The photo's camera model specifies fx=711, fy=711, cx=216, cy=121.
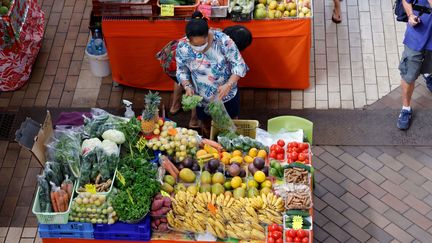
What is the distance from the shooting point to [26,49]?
365 inches

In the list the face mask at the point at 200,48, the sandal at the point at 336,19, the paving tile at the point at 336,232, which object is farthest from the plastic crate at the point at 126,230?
the sandal at the point at 336,19

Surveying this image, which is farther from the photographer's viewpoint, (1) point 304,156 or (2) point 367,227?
(2) point 367,227

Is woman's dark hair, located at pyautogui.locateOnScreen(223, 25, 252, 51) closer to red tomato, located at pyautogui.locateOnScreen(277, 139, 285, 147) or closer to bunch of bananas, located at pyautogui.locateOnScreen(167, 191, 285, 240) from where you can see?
red tomato, located at pyautogui.locateOnScreen(277, 139, 285, 147)

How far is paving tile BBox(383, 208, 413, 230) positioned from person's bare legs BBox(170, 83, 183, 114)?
2.83m

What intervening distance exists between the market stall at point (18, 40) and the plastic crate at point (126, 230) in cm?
337

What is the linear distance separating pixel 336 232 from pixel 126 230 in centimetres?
235

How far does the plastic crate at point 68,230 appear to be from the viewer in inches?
257

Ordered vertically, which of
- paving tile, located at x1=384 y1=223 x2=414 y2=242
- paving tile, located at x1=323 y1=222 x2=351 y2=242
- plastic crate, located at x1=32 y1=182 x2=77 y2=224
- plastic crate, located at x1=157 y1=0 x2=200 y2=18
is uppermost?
plastic crate, located at x1=157 y1=0 x2=200 y2=18

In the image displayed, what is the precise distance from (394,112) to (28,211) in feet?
14.9

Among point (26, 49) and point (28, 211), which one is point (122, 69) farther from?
point (28, 211)

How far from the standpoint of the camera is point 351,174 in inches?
321

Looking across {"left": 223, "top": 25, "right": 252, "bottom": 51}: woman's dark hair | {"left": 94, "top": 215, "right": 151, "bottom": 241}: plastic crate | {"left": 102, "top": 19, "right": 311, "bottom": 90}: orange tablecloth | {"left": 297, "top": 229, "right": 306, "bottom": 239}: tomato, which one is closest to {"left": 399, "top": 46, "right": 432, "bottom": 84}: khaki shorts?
{"left": 102, "top": 19, "right": 311, "bottom": 90}: orange tablecloth

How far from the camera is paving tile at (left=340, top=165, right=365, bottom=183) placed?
8102 millimetres

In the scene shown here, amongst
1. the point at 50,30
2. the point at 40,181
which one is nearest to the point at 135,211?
the point at 40,181
